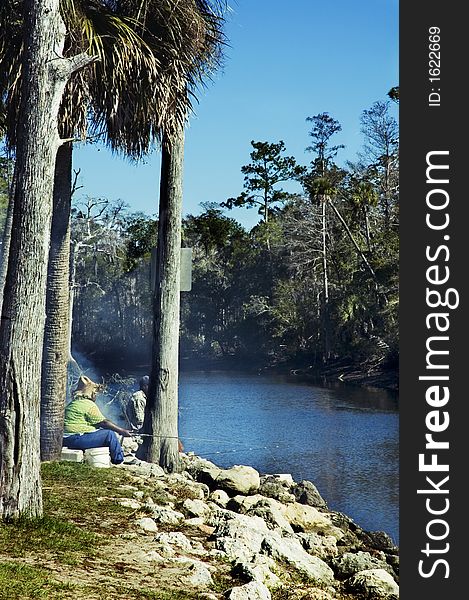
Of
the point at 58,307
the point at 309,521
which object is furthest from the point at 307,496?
the point at 58,307

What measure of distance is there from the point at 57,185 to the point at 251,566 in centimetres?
636

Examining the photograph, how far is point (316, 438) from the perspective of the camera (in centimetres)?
2036

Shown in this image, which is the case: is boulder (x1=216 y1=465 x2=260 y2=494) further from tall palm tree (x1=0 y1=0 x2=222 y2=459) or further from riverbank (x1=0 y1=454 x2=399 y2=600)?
tall palm tree (x1=0 y1=0 x2=222 y2=459)

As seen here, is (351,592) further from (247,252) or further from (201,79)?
(247,252)

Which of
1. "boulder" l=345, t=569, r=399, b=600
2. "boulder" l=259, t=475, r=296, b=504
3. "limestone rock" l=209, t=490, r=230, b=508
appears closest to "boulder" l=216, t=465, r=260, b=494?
"boulder" l=259, t=475, r=296, b=504

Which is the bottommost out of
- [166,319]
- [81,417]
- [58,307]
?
[81,417]

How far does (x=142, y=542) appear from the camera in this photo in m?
6.55

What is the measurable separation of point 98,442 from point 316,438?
10.4m

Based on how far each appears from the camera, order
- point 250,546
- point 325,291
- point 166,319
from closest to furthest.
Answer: point 250,546
point 166,319
point 325,291

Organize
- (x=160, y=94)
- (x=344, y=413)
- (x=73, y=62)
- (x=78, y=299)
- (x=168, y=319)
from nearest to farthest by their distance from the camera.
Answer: (x=73, y=62), (x=160, y=94), (x=168, y=319), (x=344, y=413), (x=78, y=299)

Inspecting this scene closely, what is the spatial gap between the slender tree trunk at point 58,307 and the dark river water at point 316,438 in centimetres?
438

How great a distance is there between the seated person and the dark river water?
3566 millimetres

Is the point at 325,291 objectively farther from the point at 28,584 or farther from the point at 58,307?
the point at 28,584

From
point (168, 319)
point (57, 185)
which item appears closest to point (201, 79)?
point (57, 185)
